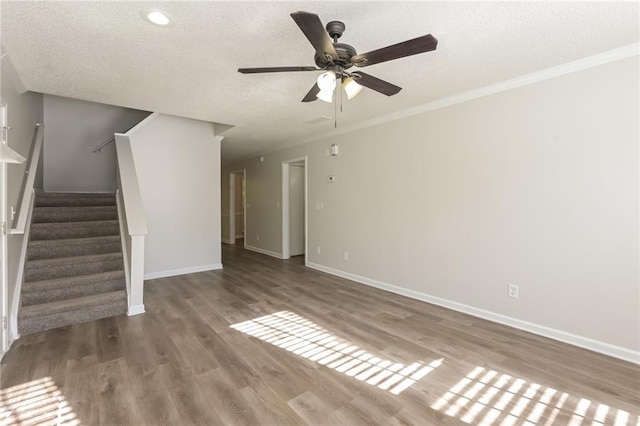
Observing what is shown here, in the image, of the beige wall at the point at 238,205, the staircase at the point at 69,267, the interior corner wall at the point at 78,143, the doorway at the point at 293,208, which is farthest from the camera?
the beige wall at the point at 238,205

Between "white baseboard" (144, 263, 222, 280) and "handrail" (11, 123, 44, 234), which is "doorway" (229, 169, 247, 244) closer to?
"white baseboard" (144, 263, 222, 280)

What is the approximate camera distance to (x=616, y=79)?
2.38 meters

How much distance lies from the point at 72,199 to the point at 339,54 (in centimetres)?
476

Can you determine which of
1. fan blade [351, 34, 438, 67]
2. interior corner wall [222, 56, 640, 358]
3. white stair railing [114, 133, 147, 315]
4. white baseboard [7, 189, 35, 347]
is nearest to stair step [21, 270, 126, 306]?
white baseboard [7, 189, 35, 347]

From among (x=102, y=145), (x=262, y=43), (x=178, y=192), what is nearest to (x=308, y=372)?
(x=262, y=43)

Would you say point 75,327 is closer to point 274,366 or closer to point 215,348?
point 215,348

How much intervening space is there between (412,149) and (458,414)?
290 centimetres

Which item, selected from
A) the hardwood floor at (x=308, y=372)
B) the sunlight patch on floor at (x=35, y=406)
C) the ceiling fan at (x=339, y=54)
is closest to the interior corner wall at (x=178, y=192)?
the hardwood floor at (x=308, y=372)

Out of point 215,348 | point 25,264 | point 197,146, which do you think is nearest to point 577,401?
point 215,348

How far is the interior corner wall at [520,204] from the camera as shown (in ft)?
7.86

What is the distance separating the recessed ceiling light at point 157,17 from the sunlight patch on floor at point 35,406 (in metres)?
2.45

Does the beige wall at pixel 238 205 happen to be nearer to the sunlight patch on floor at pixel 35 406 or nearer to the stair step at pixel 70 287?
the stair step at pixel 70 287

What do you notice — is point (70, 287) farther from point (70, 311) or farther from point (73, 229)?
point (73, 229)

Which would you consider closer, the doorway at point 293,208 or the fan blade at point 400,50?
the fan blade at point 400,50
